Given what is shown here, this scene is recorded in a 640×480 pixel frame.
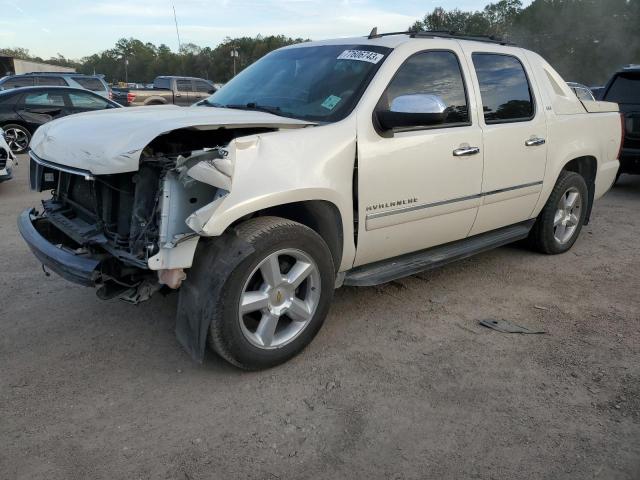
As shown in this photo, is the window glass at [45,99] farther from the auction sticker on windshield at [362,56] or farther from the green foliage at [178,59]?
the green foliage at [178,59]

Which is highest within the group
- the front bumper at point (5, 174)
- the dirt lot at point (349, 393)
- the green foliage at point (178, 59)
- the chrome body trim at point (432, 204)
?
the green foliage at point (178, 59)

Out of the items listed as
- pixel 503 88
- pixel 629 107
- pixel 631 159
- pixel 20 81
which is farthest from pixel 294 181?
pixel 20 81

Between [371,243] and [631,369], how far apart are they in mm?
1676

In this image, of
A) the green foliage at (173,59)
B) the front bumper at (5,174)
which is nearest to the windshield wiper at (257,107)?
the front bumper at (5,174)

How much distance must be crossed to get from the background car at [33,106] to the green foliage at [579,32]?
2907cm

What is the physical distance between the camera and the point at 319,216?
3242 millimetres

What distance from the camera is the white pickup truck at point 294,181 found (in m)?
2.79

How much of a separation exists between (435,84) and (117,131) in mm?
2128

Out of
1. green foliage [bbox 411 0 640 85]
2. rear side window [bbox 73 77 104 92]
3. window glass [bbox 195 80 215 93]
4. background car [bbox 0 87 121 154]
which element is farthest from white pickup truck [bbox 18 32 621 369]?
green foliage [bbox 411 0 640 85]

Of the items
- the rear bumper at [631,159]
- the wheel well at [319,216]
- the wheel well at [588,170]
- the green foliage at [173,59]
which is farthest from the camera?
the green foliage at [173,59]

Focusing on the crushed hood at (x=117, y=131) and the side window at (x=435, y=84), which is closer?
the crushed hood at (x=117, y=131)

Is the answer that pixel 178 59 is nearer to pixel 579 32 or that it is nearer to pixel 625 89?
pixel 579 32

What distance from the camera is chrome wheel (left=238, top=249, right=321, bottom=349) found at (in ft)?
9.86

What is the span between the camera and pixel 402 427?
2678 mm
